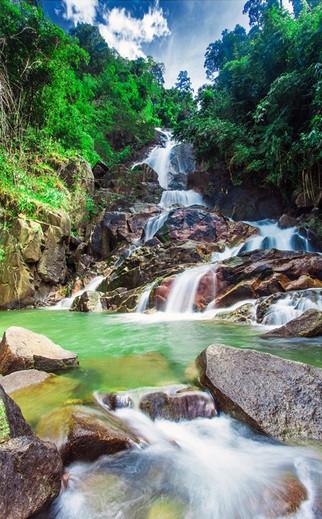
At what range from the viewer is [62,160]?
14.3 m

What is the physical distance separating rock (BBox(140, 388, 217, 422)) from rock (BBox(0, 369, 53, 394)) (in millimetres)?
1214

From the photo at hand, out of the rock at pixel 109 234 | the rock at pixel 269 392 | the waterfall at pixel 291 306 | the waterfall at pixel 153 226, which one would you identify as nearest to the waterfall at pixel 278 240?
the waterfall at pixel 153 226

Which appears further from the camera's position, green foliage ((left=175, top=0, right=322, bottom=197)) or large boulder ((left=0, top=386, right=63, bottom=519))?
green foliage ((left=175, top=0, right=322, bottom=197))

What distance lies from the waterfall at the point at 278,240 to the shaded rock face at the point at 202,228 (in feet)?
2.14

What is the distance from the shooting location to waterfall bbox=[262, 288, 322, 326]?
622 centimetres

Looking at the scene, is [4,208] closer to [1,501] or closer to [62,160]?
[62,160]

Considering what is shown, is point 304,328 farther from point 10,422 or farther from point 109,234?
point 109,234

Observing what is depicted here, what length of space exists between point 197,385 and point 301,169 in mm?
11058

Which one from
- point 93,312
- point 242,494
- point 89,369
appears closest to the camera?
point 242,494

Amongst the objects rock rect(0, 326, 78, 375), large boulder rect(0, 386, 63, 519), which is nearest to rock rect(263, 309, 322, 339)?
rock rect(0, 326, 78, 375)

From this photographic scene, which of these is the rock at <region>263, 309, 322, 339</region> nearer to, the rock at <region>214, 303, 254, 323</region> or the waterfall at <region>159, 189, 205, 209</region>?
the rock at <region>214, 303, 254, 323</region>

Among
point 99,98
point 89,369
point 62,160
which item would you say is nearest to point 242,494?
point 89,369

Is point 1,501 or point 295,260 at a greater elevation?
point 295,260

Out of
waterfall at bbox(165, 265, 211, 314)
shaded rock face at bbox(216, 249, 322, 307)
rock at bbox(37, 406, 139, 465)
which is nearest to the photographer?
rock at bbox(37, 406, 139, 465)
